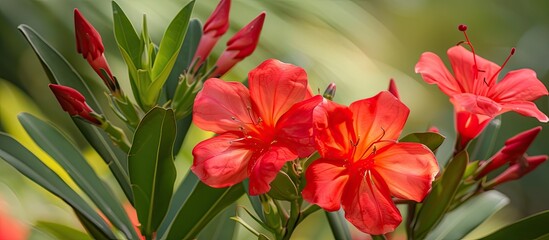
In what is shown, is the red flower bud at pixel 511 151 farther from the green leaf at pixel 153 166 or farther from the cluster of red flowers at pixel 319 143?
the green leaf at pixel 153 166

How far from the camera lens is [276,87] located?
493mm

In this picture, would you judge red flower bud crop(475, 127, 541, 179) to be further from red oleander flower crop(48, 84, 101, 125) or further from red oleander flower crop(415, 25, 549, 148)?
red oleander flower crop(48, 84, 101, 125)

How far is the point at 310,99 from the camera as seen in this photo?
1.57 ft

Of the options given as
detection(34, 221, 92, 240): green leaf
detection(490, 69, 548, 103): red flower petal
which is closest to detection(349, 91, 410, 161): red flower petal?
detection(490, 69, 548, 103): red flower petal

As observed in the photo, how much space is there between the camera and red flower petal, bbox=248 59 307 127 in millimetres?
489

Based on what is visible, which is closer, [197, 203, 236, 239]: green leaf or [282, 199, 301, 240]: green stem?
[282, 199, 301, 240]: green stem

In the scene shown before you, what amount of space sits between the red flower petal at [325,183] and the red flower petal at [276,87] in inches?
1.6

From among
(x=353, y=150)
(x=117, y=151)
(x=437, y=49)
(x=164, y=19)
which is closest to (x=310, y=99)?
(x=353, y=150)

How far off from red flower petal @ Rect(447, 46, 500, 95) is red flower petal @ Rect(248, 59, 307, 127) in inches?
5.3

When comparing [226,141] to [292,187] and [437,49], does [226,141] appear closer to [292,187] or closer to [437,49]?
[292,187]

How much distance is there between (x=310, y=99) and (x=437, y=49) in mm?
2789

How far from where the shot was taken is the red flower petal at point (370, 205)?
0.47 meters

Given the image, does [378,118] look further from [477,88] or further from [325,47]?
[325,47]

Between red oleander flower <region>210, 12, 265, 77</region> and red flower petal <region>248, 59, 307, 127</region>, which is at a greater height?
red oleander flower <region>210, 12, 265, 77</region>
